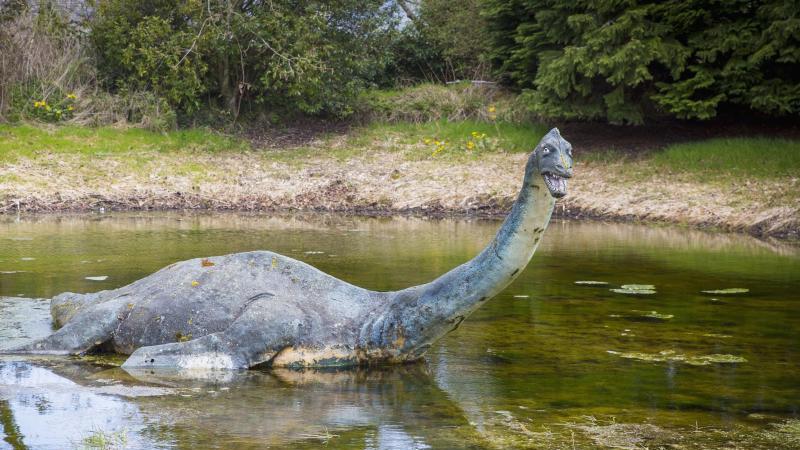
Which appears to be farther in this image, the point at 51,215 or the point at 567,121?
the point at 567,121

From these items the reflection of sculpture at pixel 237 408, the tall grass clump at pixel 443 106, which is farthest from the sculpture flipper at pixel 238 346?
the tall grass clump at pixel 443 106

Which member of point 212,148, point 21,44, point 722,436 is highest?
point 21,44

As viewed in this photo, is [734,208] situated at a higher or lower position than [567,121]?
lower

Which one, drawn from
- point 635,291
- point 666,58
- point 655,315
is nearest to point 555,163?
point 655,315

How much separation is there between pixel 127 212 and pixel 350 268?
8345 mm

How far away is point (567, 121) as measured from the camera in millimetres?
25594

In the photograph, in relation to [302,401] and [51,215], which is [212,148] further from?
[302,401]

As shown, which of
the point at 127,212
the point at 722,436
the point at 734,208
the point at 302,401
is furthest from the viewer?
the point at 127,212

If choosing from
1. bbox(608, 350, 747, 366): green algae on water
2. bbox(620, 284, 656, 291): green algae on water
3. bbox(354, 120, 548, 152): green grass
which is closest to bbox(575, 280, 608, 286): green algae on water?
bbox(620, 284, 656, 291): green algae on water

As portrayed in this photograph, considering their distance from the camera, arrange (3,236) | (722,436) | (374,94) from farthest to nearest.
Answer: (374,94), (3,236), (722,436)

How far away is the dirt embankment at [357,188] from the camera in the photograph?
1948 centimetres

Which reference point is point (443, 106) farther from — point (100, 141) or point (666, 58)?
point (100, 141)

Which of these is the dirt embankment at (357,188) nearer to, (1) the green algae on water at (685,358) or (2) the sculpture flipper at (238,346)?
(1) the green algae on water at (685,358)

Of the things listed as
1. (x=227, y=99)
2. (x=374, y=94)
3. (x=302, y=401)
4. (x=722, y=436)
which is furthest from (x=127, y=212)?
(x=722, y=436)
